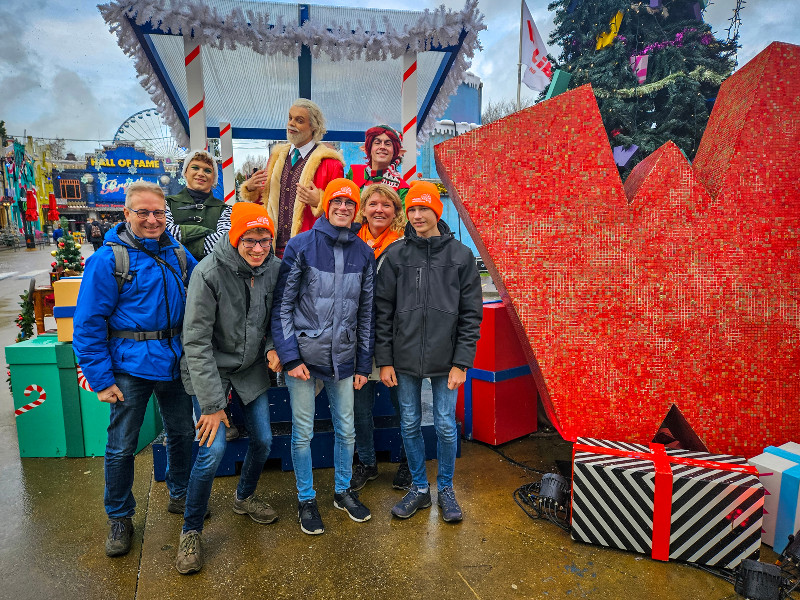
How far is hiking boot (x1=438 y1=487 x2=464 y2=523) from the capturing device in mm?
2902

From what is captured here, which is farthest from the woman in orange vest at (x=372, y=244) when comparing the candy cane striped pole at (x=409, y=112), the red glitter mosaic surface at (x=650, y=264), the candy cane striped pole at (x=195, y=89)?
the candy cane striped pole at (x=195, y=89)

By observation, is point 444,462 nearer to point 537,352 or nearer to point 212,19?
point 537,352

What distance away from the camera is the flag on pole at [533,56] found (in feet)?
38.9

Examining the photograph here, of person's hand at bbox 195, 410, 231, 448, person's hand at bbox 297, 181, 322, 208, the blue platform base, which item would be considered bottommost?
the blue platform base

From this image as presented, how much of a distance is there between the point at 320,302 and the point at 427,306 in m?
0.62

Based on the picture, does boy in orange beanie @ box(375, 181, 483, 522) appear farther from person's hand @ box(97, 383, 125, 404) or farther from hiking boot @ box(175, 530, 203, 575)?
person's hand @ box(97, 383, 125, 404)

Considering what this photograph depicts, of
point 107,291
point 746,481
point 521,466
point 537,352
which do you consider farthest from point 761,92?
point 107,291

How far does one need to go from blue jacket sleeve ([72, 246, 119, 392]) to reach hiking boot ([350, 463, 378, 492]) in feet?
5.46

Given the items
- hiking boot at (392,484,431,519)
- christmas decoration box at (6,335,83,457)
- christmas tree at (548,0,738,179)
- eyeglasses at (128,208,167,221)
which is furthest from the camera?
christmas tree at (548,0,738,179)

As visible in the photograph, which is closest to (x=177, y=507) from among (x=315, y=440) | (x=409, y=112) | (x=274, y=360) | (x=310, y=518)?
(x=310, y=518)

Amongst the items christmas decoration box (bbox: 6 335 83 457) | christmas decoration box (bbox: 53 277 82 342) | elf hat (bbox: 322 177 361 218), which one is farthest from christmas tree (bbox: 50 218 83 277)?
elf hat (bbox: 322 177 361 218)

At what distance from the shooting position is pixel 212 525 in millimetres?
2887

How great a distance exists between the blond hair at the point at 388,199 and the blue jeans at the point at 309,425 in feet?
3.61

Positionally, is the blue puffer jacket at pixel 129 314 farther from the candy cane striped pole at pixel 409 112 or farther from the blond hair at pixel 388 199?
the candy cane striped pole at pixel 409 112
